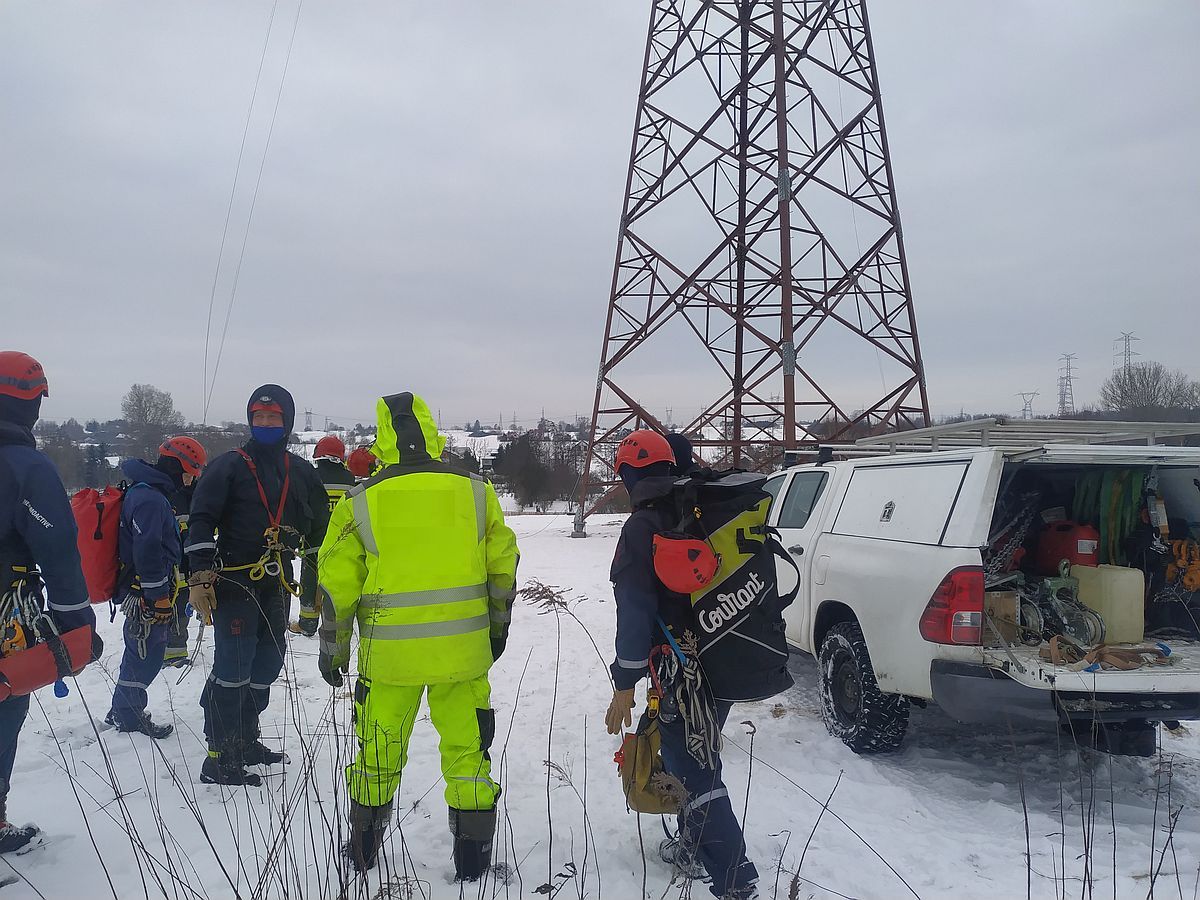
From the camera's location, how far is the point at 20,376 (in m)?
2.79

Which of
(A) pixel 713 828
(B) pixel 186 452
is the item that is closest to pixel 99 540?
(B) pixel 186 452

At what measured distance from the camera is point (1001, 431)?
4277 mm

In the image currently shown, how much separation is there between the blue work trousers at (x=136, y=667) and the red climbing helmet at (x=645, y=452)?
3.01 meters

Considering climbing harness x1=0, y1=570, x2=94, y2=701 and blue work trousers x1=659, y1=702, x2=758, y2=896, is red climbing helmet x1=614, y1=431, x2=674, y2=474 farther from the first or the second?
climbing harness x1=0, y1=570, x2=94, y2=701

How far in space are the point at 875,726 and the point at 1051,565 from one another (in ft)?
5.22

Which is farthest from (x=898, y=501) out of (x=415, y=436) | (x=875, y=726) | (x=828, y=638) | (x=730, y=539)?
(x=415, y=436)

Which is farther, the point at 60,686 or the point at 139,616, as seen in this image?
the point at 139,616

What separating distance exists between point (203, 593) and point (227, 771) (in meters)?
0.90

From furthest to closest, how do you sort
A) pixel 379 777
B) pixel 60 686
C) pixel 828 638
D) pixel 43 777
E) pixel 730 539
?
pixel 828 638 → pixel 43 777 → pixel 60 686 → pixel 730 539 → pixel 379 777

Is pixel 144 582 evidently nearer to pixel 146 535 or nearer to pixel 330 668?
pixel 146 535

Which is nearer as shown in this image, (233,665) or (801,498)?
(233,665)

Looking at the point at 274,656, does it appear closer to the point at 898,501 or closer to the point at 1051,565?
the point at 898,501

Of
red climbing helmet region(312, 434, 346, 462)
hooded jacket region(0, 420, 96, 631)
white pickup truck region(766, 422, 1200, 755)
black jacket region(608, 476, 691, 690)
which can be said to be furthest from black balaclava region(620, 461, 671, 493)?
red climbing helmet region(312, 434, 346, 462)

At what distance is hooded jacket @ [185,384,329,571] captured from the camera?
11.5 feet
